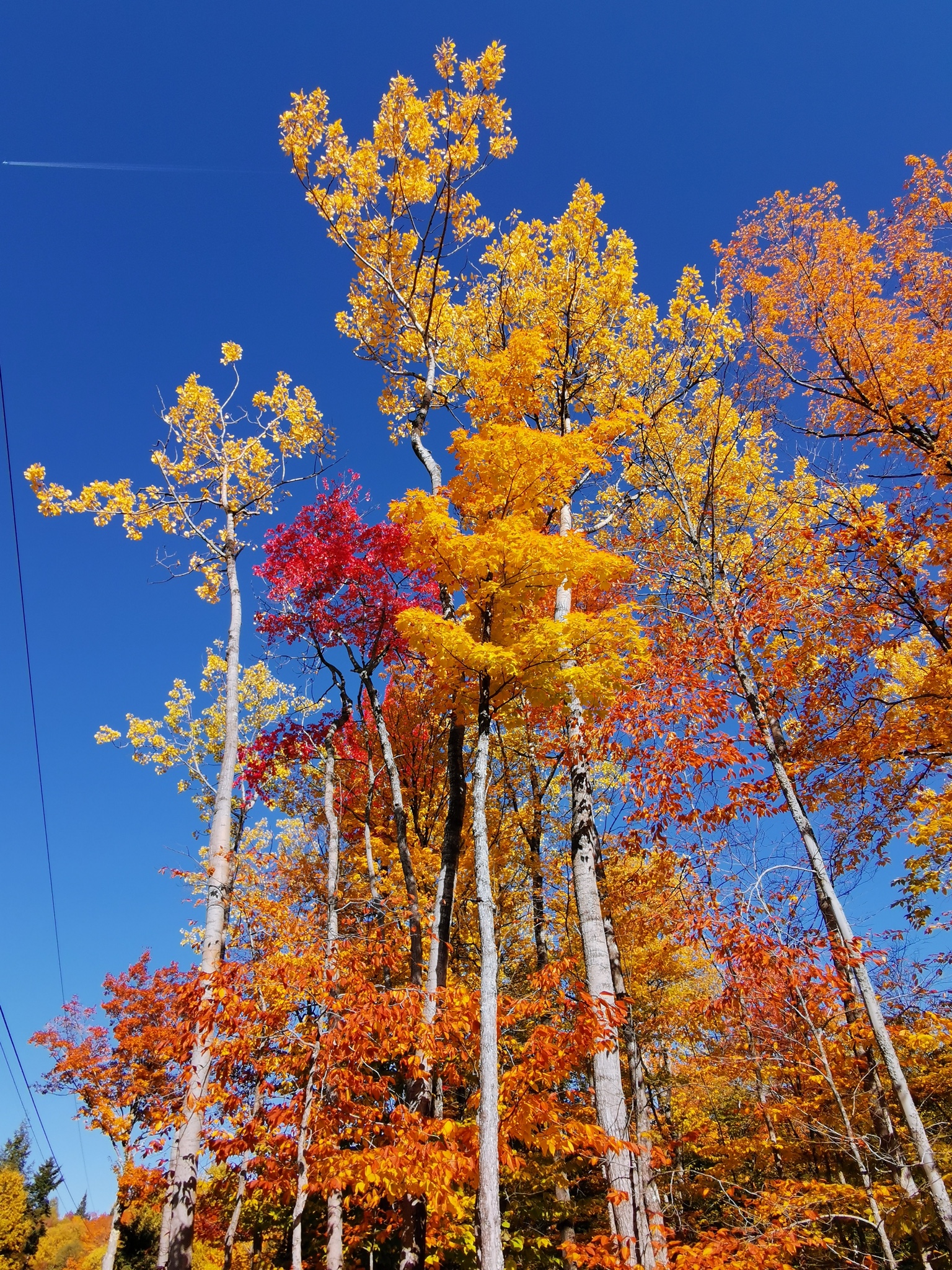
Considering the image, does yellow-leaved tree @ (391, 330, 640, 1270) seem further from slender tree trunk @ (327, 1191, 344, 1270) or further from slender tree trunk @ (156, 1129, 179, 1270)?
slender tree trunk @ (327, 1191, 344, 1270)

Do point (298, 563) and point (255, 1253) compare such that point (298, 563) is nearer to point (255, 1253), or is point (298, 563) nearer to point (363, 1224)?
point (363, 1224)

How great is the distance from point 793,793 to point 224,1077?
7.54 m

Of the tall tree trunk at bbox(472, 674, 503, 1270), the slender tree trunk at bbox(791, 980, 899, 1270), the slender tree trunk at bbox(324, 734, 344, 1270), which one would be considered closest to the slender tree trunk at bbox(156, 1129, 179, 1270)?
the slender tree trunk at bbox(324, 734, 344, 1270)

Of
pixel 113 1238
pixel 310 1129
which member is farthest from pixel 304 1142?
pixel 113 1238

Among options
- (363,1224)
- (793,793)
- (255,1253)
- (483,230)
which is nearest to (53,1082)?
(255,1253)

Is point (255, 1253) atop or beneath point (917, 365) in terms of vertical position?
beneath

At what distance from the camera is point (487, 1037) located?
5.09 metres

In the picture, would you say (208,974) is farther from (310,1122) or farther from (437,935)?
(437,935)

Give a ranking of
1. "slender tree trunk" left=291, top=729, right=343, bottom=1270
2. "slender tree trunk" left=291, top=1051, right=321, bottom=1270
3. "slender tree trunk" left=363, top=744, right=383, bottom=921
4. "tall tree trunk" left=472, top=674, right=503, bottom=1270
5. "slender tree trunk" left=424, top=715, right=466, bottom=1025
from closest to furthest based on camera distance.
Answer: "tall tree trunk" left=472, top=674, right=503, bottom=1270
"slender tree trunk" left=424, top=715, right=466, bottom=1025
"slender tree trunk" left=291, top=1051, right=321, bottom=1270
"slender tree trunk" left=291, top=729, right=343, bottom=1270
"slender tree trunk" left=363, top=744, right=383, bottom=921

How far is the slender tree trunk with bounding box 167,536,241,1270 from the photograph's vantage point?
598cm

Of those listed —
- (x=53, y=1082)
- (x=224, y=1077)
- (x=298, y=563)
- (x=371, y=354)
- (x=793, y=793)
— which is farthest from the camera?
(x=53, y=1082)

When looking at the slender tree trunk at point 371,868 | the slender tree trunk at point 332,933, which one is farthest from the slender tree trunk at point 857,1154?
the slender tree trunk at point 332,933

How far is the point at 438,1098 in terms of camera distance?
666 cm

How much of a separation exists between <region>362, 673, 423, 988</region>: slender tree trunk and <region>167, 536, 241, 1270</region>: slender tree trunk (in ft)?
6.85
